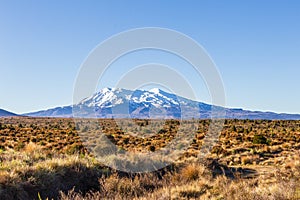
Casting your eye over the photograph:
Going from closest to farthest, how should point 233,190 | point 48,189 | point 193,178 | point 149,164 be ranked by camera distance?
point 233,190 < point 48,189 < point 193,178 < point 149,164

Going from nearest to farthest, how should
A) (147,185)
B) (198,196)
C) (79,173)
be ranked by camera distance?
1. (198,196)
2. (147,185)
3. (79,173)

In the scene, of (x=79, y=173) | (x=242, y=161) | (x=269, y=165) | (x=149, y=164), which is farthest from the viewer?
(x=242, y=161)

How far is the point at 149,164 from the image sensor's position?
13414 mm

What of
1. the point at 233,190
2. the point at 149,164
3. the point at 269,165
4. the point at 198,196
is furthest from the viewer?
the point at 269,165

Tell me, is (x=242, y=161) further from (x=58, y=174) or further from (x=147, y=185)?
(x=58, y=174)

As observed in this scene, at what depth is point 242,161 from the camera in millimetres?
17859

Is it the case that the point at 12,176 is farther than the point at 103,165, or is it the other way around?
the point at 103,165

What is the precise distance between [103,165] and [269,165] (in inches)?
311

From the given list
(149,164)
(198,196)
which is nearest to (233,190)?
(198,196)

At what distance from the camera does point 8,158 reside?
11625mm

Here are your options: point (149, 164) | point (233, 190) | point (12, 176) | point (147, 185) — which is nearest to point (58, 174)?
point (12, 176)

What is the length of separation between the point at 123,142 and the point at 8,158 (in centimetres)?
1614

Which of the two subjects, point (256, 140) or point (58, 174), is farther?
point (256, 140)

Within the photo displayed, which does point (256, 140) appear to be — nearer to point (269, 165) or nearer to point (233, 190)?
point (269, 165)
